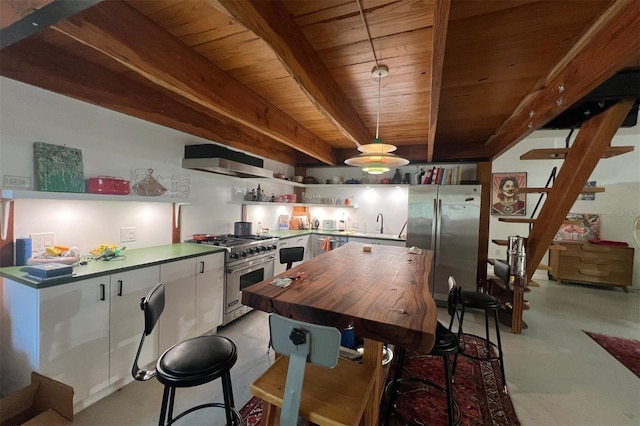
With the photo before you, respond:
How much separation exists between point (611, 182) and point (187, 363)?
7650 millimetres

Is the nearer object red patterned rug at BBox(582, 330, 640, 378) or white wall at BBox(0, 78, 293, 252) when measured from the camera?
white wall at BBox(0, 78, 293, 252)

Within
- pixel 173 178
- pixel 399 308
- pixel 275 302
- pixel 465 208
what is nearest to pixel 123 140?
pixel 173 178

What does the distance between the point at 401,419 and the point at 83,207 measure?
9.58 ft

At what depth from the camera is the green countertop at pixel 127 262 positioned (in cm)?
160

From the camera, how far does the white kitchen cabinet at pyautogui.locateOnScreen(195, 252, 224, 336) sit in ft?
8.44

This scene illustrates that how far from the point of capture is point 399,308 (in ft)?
4.28

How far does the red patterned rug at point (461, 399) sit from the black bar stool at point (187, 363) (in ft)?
2.15

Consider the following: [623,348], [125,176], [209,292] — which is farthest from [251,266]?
[623,348]

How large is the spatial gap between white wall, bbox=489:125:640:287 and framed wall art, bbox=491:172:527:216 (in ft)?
0.35

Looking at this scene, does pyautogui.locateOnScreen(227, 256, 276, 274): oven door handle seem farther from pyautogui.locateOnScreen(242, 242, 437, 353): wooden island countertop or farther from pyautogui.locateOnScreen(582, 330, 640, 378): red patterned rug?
pyautogui.locateOnScreen(582, 330, 640, 378): red patterned rug

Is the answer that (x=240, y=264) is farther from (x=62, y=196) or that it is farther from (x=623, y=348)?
(x=623, y=348)

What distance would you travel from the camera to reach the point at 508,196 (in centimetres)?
580

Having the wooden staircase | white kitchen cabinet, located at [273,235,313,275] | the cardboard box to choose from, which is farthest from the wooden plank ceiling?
the cardboard box

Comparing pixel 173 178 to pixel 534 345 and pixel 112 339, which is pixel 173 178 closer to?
pixel 112 339
